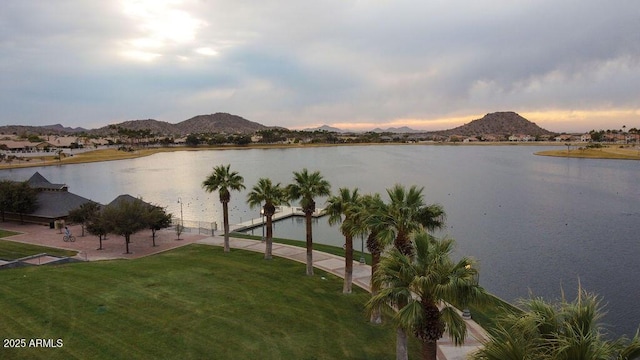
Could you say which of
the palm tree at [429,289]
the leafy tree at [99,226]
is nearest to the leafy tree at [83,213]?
the leafy tree at [99,226]

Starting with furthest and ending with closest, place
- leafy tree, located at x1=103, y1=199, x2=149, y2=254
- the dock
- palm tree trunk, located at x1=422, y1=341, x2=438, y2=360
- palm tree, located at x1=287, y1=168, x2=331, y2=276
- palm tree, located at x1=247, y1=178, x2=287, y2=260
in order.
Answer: the dock, leafy tree, located at x1=103, y1=199, x2=149, y2=254, palm tree, located at x1=247, y1=178, x2=287, y2=260, palm tree, located at x1=287, y1=168, x2=331, y2=276, palm tree trunk, located at x1=422, y1=341, x2=438, y2=360

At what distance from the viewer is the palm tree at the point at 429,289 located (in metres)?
11.0

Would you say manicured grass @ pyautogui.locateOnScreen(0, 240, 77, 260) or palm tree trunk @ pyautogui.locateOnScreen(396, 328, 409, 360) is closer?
palm tree trunk @ pyautogui.locateOnScreen(396, 328, 409, 360)

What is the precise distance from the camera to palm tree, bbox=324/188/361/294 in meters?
21.6

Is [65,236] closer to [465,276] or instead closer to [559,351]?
[465,276]

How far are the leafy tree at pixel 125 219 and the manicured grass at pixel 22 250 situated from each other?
3.53m

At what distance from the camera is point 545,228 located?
47219mm

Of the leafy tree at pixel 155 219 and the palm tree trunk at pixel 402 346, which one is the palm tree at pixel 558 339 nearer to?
the palm tree trunk at pixel 402 346

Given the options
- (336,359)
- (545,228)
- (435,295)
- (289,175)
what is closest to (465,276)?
(435,295)

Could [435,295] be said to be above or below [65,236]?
above

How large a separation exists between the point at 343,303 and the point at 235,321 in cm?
618

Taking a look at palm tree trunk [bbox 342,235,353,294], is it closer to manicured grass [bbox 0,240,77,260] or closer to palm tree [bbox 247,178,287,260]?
palm tree [bbox 247,178,287,260]

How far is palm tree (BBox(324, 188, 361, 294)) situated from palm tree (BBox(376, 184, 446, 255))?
410cm

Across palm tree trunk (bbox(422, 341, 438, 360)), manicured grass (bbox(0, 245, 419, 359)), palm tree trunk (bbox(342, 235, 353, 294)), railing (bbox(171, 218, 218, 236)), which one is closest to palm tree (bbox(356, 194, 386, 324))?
manicured grass (bbox(0, 245, 419, 359))
